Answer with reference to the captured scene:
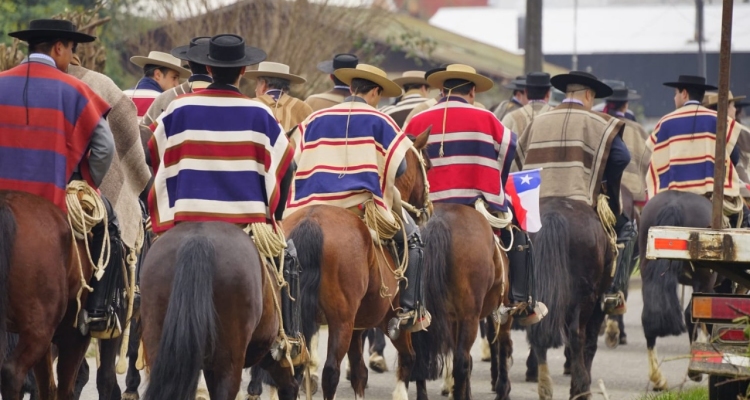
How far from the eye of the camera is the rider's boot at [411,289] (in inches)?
380

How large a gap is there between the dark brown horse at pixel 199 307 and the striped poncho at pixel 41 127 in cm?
86

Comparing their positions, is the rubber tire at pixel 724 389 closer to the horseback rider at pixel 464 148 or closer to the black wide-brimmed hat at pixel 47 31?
the horseback rider at pixel 464 148

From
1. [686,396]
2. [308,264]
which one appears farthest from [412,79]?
[308,264]

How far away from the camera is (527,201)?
11.0m

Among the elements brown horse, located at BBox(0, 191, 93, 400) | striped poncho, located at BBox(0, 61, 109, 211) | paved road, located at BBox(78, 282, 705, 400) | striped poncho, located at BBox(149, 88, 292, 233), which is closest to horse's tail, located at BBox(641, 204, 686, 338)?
paved road, located at BBox(78, 282, 705, 400)

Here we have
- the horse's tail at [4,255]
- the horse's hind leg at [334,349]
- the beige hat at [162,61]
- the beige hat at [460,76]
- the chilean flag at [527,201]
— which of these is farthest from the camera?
the beige hat at [162,61]

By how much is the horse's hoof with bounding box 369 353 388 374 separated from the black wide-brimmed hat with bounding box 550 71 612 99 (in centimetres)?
308

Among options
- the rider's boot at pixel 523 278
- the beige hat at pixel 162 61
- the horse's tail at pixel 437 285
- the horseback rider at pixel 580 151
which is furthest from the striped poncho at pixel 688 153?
the beige hat at pixel 162 61

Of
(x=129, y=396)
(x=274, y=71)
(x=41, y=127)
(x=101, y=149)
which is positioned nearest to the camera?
(x=41, y=127)

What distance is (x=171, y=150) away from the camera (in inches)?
285

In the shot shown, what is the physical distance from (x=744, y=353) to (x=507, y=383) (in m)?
4.17

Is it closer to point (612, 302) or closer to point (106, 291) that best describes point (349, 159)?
point (106, 291)

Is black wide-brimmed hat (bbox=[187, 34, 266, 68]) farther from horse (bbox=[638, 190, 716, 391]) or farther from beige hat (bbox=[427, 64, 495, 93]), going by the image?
horse (bbox=[638, 190, 716, 391])

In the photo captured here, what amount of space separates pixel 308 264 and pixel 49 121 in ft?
6.67
